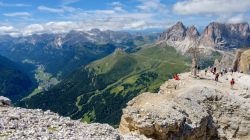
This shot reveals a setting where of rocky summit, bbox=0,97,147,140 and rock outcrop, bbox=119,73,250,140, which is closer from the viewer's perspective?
rocky summit, bbox=0,97,147,140

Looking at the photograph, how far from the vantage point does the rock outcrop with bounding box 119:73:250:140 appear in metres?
48.0

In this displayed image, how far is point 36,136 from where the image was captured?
106 feet

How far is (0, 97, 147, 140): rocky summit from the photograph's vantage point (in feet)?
107

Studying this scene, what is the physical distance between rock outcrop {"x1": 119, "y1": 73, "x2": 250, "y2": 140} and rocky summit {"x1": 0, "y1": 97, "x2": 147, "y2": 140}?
5224mm

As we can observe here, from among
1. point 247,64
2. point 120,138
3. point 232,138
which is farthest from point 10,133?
point 247,64

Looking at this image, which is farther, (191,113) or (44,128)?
(191,113)

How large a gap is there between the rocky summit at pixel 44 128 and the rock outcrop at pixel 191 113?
5224 millimetres

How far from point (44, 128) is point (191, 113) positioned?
27502mm

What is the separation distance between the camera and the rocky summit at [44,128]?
32688 mm

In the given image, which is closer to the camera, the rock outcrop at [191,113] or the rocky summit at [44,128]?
the rocky summit at [44,128]

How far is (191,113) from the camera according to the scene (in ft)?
188

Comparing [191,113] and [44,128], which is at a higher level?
[44,128]

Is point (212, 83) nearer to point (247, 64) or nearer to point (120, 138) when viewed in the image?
point (120, 138)

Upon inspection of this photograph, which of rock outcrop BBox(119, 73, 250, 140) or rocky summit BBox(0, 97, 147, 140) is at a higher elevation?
rocky summit BBox(0, 97, 147, 140)
